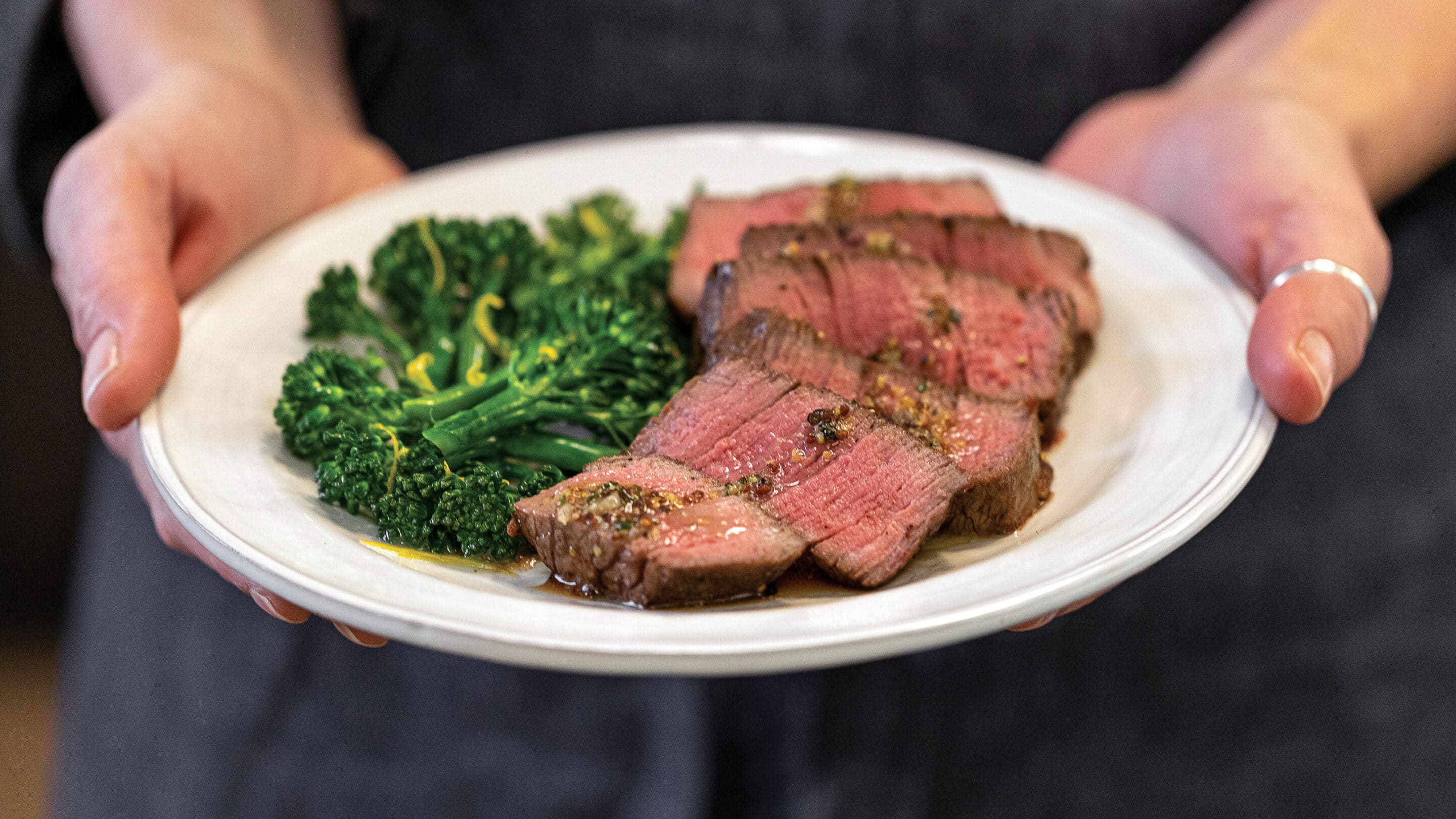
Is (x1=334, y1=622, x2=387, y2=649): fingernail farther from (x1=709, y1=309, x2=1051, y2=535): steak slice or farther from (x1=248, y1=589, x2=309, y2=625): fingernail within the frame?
(x1=709, y1=309, x2=1051, y2=535): steak slice

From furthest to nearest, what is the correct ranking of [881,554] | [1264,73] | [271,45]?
[271,45]
[1264,73]
[881,554]

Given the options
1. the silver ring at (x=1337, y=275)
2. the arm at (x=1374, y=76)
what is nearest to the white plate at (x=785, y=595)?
the silver ring at (x=1337, y=275)

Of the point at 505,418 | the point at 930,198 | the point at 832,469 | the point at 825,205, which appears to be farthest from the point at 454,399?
Answer: the point at 930,198

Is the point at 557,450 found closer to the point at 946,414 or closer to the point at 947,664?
the point at 946,414

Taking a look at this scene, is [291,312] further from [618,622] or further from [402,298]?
[618,622]

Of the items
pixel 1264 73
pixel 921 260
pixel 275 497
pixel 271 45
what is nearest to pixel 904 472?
pixel 921 260

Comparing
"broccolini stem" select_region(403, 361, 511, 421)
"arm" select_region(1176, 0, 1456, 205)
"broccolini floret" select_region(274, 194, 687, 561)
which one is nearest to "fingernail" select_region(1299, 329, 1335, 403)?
"arm" select_region(1176, 0, 1456, 205)
